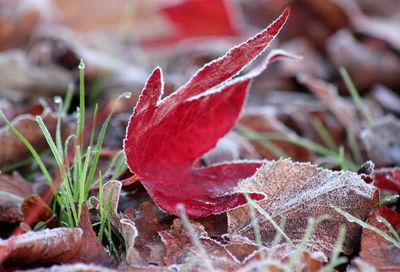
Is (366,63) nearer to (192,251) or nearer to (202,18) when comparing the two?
(202,18)

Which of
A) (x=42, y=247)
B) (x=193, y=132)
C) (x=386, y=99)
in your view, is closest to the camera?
(x=42, y=247)

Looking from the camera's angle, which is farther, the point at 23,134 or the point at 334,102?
the point at 334,102

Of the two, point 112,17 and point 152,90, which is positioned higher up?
point 152,90

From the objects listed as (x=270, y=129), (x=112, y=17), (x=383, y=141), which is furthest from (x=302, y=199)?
(x=112, y=17)

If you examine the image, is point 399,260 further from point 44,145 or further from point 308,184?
point 44,145

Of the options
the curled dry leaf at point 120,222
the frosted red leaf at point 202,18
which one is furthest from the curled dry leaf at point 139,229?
the frosted red leaf at point 202,18
